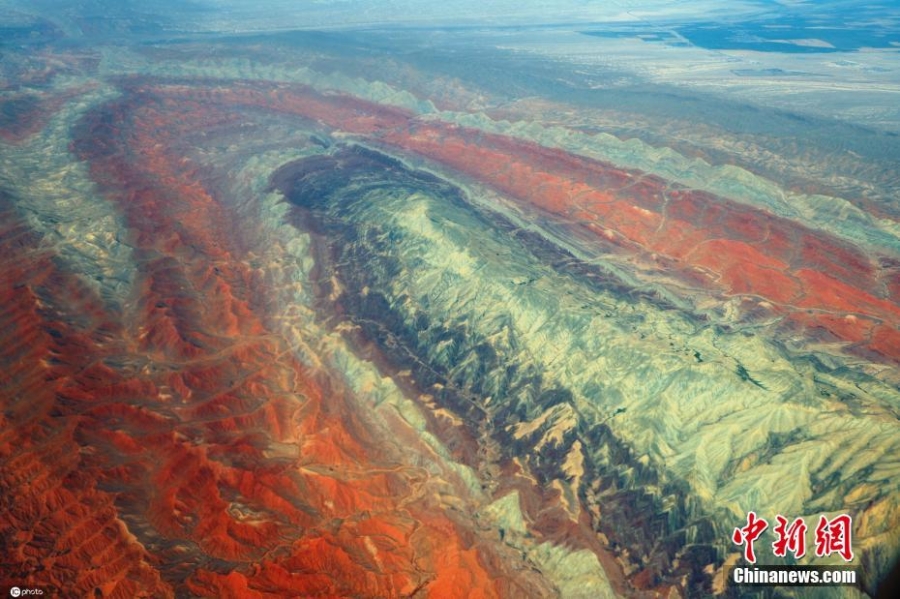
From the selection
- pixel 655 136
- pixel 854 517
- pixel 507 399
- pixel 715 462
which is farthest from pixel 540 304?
pixel 655 136

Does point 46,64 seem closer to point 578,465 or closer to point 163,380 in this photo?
point 163,380

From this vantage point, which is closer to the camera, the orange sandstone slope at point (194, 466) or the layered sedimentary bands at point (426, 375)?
the orange sandstone slope at point (194, 466)

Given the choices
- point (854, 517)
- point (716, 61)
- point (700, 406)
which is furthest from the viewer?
point (716, 61)

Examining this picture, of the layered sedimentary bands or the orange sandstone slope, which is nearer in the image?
the orange sandstone slope

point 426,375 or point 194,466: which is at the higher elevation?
point 194,466

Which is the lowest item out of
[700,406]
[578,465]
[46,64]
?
[578,465]

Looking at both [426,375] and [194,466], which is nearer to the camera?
[194,466]

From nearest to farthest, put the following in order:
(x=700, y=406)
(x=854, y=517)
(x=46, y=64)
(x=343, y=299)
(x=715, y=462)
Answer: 1. (x=854, y=517)
2. (x=715, y=462)
3. (x=700, y=406)
4. (x=343, y=299)
5. (x=46, y=64)

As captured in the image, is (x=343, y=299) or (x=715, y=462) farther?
(x=343, y=299)
